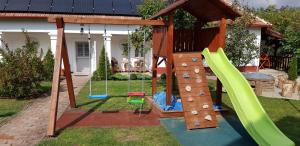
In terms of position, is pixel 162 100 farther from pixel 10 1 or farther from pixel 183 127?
pixel 10 1

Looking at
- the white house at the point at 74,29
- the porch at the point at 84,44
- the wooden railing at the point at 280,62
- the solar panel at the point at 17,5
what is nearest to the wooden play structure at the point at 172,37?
the white house at the point at 74,29

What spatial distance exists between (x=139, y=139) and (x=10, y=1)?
1557cm

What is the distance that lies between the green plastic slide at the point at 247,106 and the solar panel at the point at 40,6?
503 inches

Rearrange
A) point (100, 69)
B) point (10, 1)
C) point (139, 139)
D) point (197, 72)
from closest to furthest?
point (139, 139)
point (197, 72)
point (100, 69)
point (10, 1)

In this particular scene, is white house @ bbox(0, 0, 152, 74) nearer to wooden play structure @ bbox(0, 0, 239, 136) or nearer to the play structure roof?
wooden play structure @ bbox(0, 0, 239, 136)

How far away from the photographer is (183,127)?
6.66 meters

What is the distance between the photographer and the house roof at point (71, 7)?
16.9 meters

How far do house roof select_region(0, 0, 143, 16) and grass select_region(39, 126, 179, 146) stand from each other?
12.1 m

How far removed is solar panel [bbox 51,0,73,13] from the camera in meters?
17.2

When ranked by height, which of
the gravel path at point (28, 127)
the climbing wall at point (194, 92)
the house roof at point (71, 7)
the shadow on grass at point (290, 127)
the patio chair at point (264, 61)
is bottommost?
the shadow on grass at point (290, 127)

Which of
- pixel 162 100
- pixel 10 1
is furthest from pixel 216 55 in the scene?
pixel 10 1

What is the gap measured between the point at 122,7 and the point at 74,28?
11.6ft

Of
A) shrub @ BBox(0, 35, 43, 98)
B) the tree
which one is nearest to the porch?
the tree

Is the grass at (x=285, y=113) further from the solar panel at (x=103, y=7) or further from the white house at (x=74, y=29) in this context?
the solar panel at (x=103, y=7)
